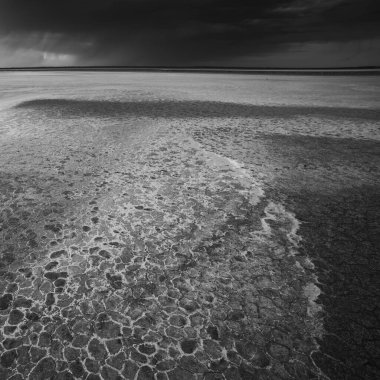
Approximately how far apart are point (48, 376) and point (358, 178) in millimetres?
4910

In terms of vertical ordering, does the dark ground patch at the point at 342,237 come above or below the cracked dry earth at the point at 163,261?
below

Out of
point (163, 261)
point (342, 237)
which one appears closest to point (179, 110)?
point (342, 237)

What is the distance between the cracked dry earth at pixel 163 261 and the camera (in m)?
1.94

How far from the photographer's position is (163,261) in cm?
283

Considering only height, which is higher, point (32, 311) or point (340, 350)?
point (32, 311)

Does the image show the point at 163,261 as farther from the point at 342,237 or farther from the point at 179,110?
the point at 179,110

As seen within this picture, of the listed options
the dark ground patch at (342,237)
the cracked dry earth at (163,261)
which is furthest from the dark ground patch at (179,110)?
the dark ground patch at (342,237)

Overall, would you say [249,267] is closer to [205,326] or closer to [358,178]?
[205,326]

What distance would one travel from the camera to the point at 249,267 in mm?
2785

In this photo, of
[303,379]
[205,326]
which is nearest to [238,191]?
[205,326]

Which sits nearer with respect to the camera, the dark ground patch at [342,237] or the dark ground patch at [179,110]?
the dark ground patch at [342,237]

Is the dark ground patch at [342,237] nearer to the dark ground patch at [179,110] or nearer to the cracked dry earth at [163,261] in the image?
the cracked dry earth at [163,261]

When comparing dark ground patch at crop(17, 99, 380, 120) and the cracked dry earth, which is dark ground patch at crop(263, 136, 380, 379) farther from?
dark ground patch at crop(17, 99, 380, 120)

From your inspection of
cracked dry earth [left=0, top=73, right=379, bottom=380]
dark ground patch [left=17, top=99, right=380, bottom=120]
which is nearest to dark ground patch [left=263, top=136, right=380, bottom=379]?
cracked dry earth [left=0, top=73, right=379, bottom=380]
